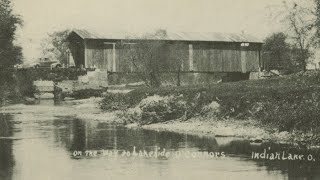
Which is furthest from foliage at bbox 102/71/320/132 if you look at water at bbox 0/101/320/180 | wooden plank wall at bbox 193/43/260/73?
wooden plank wall at bbox 193/43/260/73

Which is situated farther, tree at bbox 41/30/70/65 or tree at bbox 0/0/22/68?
tree at bbox 41/30/70/65

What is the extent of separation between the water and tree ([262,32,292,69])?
56.8 meters

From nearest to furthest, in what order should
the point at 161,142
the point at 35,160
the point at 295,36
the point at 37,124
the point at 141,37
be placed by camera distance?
1. the point at 35,160
2. the point at 161,142
3. the point at 37,124
4. the point at 295,36
5. the point at 141,37

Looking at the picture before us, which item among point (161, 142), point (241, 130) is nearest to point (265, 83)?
point (241, 130)

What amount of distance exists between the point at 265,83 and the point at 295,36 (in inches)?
763

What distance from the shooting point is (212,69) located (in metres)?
64.9

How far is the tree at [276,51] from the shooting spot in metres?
74.6

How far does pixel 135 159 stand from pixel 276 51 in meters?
64.4

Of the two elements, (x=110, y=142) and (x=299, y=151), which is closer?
(x=299, y=151)

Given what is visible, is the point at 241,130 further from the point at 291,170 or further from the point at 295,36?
the point at 295,36

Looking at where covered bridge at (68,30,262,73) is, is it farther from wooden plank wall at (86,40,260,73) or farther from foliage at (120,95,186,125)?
foliage at (120,95,186,125)

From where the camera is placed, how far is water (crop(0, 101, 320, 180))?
36.9ft

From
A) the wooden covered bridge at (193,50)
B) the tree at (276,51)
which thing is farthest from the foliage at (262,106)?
the tree at (276,51)

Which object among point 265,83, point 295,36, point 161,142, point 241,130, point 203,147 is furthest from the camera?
point 295,36
